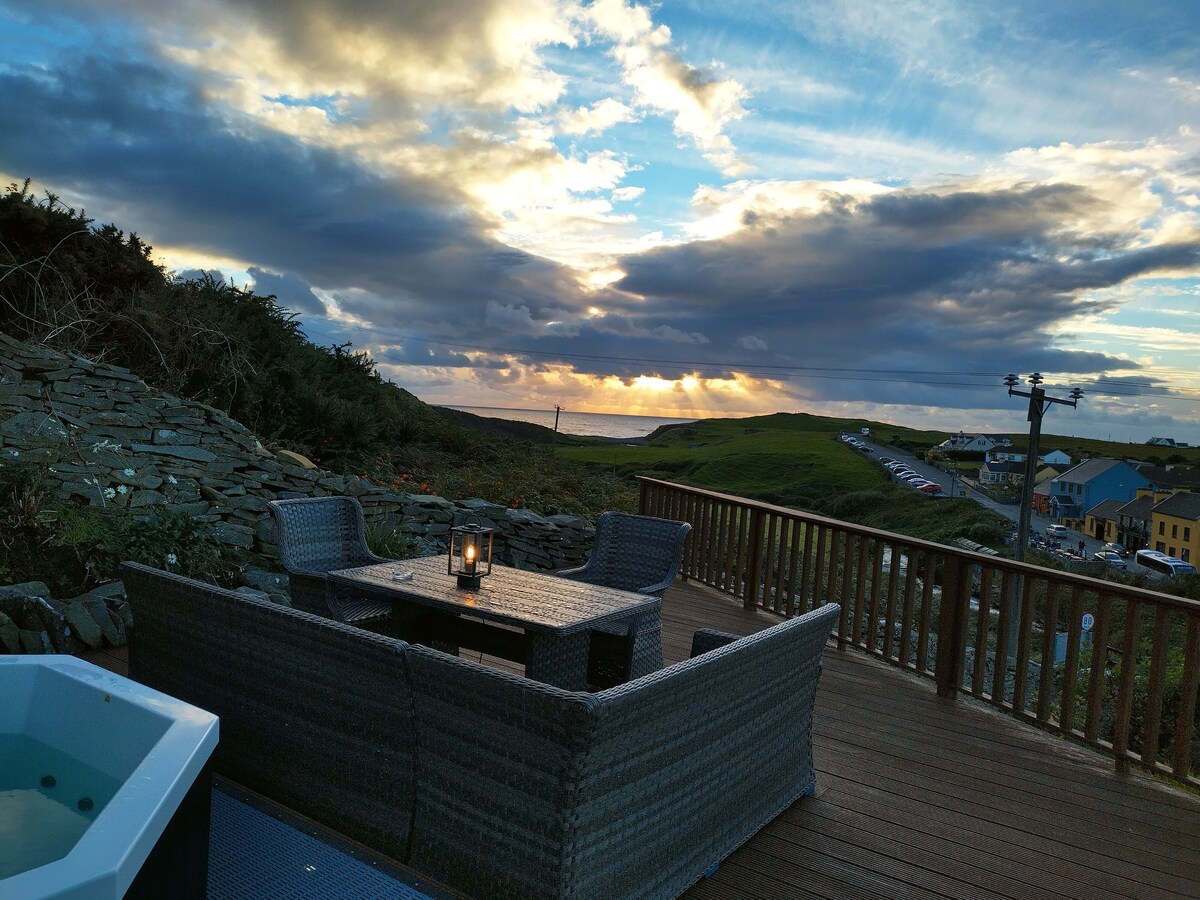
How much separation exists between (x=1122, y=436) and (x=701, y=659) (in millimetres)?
13877

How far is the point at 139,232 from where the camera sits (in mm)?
8531

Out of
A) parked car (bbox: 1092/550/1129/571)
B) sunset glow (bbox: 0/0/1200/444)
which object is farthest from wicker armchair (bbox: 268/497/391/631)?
parked car (bbox: 1092/550/1129/571)

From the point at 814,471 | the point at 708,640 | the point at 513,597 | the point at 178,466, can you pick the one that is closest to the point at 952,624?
the point at 708,640

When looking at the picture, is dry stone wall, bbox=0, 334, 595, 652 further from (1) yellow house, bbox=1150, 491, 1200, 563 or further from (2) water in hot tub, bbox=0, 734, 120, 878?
(1) yellow house, bbox=1150, 491, 1200, 563

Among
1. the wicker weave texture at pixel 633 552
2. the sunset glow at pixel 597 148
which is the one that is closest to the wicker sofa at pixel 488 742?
the wicker weave texture at pixel 633 552

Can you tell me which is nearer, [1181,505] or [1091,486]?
[1181,505]

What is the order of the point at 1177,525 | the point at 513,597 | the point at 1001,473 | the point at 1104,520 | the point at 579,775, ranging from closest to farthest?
the point at 579,775 < the point at 513,597 < the point at 1177,525 < the point at 1104,520 < the point at 1001,473

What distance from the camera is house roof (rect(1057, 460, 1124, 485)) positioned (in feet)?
47.1

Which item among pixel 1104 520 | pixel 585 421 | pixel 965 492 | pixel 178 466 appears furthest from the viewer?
pixel 965 492

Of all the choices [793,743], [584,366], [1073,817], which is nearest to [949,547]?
[1073,817]

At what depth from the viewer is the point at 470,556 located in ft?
11.1

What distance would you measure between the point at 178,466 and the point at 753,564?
461cm

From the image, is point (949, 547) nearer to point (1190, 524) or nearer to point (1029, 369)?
point (1190, 524)

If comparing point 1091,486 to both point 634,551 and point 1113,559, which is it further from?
point 634,551
